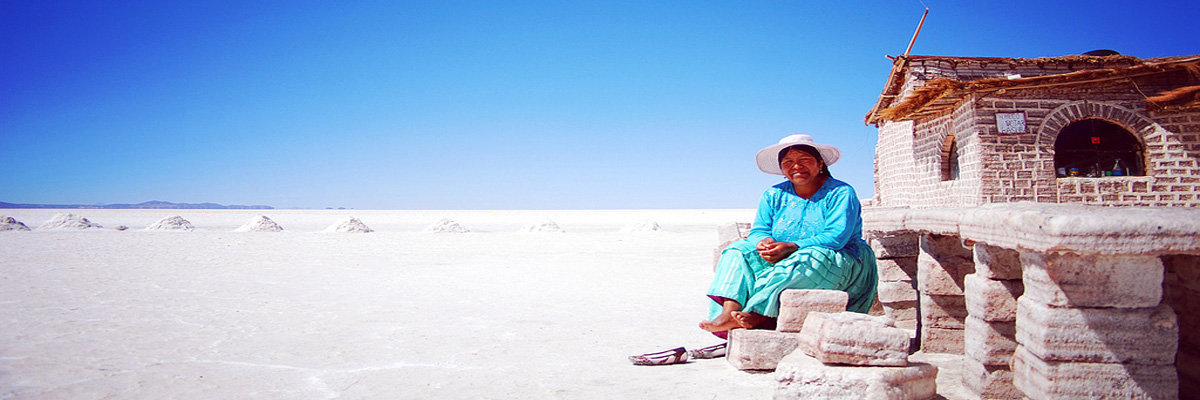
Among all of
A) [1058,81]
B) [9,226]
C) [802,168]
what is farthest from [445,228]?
[802,168]

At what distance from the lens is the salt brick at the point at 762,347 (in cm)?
380

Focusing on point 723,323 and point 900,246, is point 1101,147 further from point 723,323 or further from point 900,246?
point 723,323

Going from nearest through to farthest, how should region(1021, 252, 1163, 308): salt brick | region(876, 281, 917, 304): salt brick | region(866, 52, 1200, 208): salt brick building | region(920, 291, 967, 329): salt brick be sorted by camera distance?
1. region(1021, 252, 1163, 308): salt brick
2. region(920, 291, 967, 329): salt brick
3. region(876, 281, 917, 304): salt brick
4. region(866, 52, 1200, 208): salt brick building

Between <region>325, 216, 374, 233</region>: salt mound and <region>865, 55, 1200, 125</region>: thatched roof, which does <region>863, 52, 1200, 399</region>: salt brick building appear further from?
<region>325, 216, 374, 233</region>: salt mound

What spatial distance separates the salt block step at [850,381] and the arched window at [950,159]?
9.39 metres

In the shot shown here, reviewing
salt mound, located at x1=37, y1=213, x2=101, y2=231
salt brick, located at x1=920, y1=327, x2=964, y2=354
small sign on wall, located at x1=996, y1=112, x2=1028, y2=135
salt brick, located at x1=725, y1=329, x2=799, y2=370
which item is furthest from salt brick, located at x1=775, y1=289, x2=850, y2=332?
salt mound, located at x1=37, y1=213, x2=101, y2=231

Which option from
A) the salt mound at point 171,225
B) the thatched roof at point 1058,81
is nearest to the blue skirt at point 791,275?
the thatched roof at point 1058,81

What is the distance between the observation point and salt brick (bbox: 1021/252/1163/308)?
2.49 meters

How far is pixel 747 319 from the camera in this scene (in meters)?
3.96

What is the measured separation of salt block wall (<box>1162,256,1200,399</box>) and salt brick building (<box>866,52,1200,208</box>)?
654 cm

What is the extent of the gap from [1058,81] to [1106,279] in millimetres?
8402

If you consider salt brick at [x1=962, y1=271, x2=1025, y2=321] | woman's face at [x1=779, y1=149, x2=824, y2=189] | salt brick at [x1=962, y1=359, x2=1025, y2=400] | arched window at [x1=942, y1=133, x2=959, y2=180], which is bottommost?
salt brick at [x1=962, y1=359, x2=1025, y2=400]

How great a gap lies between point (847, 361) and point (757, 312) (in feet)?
3.54

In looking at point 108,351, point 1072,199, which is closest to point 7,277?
point 108,351
